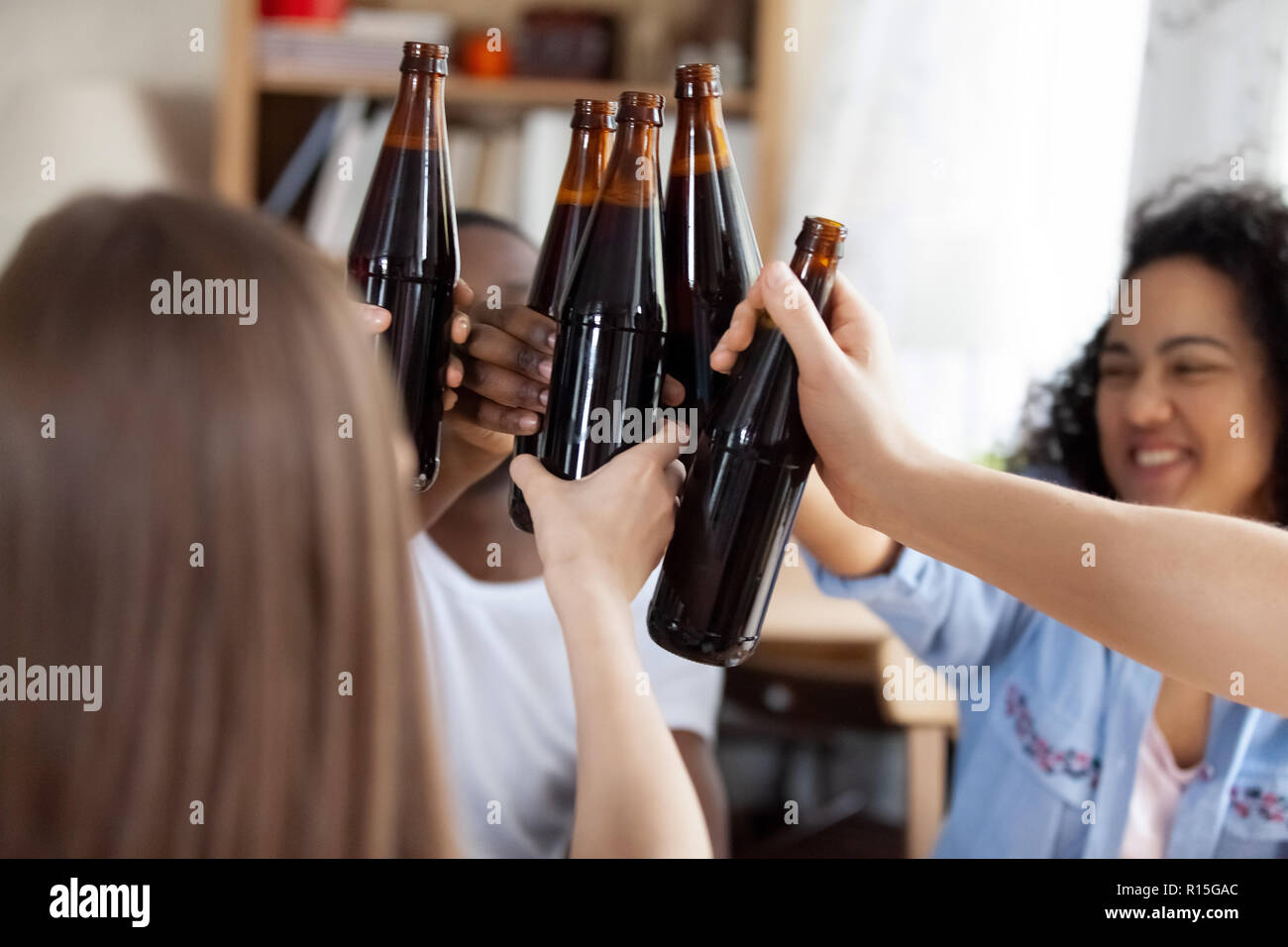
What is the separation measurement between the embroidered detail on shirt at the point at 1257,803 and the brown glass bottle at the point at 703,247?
1.93 ft

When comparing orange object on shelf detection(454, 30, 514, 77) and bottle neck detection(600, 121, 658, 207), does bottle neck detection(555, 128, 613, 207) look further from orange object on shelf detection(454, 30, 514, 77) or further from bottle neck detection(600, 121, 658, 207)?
orange object on shelf detection(454, 30, 514, 77)

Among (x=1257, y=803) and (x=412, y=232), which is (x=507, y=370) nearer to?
(x=412, y=232)

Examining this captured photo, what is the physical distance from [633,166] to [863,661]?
5.30 ft

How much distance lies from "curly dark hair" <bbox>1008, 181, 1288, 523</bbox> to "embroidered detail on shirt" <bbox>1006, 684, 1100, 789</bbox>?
25 cm

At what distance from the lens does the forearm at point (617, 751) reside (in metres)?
0.47

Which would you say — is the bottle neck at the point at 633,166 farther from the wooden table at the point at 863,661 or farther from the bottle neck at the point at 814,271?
the wooden table at the point at 863,661

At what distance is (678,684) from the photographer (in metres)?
1.18

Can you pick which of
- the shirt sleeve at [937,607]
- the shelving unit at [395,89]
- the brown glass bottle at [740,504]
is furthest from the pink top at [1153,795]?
the shelving unit at [395,89]

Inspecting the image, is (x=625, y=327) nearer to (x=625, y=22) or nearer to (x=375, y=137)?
(x=375, y=137)

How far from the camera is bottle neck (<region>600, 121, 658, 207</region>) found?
1.67ft

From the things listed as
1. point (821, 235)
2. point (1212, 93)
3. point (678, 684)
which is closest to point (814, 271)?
point (821, 235)

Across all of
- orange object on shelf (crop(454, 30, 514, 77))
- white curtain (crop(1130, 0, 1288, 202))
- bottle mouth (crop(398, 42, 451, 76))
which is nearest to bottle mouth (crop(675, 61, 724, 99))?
bottle mouth (crop(398, 42, 451, 76))

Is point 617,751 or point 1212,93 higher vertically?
point 1212,93

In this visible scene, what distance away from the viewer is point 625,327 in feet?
1.68
